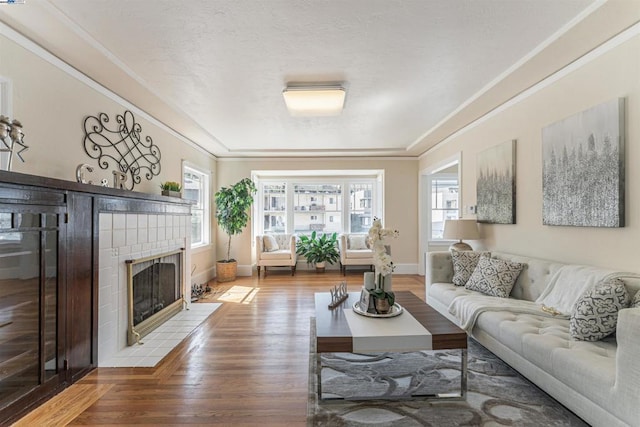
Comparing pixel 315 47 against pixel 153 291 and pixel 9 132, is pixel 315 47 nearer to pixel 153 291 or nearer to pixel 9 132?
pixel 9 132

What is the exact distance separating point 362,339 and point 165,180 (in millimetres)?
3519

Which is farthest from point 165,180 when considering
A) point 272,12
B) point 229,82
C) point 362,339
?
point 362,339

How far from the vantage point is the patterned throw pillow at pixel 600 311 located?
1.75m

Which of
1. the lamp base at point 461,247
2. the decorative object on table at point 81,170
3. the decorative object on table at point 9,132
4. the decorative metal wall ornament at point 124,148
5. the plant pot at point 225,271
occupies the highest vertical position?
the decorative metal wall ornament at point 124,148

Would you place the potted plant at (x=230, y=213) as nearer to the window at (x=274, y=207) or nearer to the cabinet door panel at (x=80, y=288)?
the window at (x=274, y=207)

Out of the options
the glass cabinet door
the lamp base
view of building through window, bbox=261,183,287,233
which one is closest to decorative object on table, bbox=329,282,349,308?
the lamp base

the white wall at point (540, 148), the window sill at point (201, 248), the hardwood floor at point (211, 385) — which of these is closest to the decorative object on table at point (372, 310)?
the hardwood floor at point (211, 385)

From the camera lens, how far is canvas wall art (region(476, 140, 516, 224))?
3246mm

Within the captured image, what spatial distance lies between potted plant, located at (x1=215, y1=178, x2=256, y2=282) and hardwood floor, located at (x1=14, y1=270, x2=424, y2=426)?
2187 mm

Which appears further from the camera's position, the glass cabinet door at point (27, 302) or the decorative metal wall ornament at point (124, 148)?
the decorative metal wall ornament at point (124, 148)

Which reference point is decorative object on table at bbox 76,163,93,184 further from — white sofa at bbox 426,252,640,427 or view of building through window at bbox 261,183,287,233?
view of building through window at bbox 261,183,287,233

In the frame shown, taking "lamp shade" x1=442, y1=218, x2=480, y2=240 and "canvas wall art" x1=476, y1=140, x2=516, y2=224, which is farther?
"lamp shade" x1=442, y1=218, x2=480, y2=240

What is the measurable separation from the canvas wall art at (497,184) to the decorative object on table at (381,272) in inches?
70.5

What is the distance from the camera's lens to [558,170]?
2604mm
